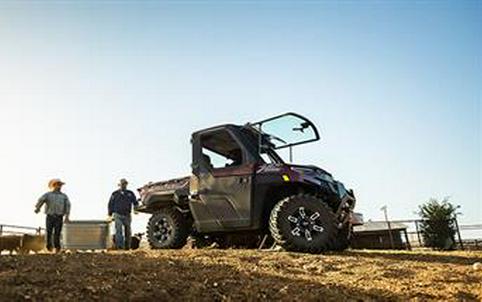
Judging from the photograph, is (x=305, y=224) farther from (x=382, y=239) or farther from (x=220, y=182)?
(x=382, y=239)

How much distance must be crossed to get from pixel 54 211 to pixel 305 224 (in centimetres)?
567

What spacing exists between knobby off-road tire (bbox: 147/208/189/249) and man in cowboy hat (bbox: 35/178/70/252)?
80.5 inches

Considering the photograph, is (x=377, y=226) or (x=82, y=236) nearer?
(x=82, y=236)

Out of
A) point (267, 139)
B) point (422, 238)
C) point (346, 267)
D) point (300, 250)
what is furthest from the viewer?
point (422, 238)

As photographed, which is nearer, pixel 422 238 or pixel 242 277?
pixel 242 277

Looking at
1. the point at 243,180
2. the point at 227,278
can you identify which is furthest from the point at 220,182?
the point at 227,278

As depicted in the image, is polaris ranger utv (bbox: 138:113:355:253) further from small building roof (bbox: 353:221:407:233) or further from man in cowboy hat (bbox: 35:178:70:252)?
small building roof (bbox: 353:221:407:233)

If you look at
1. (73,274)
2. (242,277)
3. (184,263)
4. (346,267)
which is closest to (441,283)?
(346,267)

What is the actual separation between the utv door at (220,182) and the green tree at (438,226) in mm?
15538

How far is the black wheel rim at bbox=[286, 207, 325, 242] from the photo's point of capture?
28.7 feet

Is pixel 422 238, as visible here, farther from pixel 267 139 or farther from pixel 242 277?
pixel 242 277

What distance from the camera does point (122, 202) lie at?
40.6ft

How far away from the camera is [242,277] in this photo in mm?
6188

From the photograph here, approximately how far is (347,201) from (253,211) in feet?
6.03
